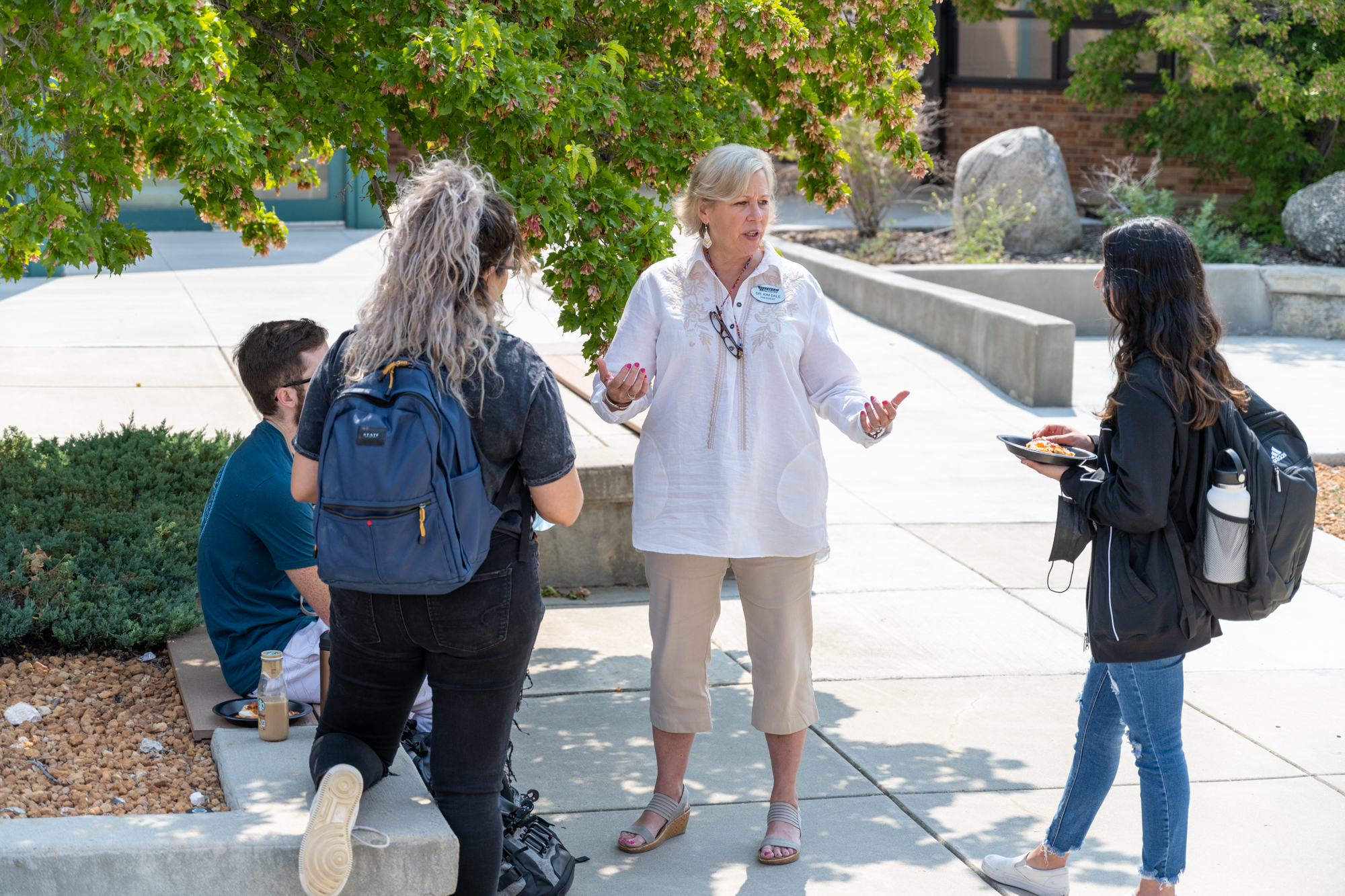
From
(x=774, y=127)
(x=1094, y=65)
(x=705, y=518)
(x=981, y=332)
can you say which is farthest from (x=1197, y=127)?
(x=705, y=518)

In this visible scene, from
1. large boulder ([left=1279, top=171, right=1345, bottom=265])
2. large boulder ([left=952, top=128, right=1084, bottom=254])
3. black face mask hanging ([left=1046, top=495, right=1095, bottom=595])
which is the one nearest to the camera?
black face mask hanging ([left=1046, top=495, right=1095, bottom=595])

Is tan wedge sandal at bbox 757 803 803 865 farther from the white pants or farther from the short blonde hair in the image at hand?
the short blonde hair

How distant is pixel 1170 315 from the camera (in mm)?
3107

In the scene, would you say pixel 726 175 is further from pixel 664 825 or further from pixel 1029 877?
pixel 1029 877

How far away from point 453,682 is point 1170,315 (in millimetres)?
1833

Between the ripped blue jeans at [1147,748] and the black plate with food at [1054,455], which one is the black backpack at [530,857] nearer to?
the ripped blue jeans at [1147,748]

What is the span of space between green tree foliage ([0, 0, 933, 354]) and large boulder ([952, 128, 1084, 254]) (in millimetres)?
9883

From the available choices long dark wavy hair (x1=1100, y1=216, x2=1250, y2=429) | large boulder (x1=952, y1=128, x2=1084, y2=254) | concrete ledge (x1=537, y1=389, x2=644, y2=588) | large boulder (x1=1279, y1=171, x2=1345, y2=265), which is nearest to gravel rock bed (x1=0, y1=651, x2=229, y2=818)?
concrete ledge (x1=537, y1=389, x2=644, y2=588)

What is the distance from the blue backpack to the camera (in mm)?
2604

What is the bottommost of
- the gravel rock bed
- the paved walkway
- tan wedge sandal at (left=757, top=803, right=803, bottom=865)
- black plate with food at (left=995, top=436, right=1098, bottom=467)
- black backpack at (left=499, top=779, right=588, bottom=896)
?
the paved walkway

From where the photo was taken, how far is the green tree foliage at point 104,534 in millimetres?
4410

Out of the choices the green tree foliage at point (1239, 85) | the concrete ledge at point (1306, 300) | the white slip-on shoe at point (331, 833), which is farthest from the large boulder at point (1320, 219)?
the white slip-on shoe at point (331, 833)

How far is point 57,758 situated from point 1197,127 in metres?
15.0

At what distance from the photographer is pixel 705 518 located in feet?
11.7
